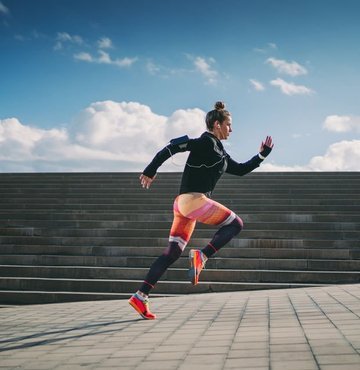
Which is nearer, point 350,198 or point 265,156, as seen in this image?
point 265,156

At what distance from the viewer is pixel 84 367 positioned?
2.29 metres

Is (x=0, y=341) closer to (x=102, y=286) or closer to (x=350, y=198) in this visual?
(x=102, y=286)

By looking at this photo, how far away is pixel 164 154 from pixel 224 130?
67 centimetres

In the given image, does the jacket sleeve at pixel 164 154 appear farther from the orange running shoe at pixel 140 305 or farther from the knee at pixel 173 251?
the orange running shoe at pixel 140 305

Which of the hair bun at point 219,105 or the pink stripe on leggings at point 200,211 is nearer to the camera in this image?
the pink stripe on leggings at point 200,211

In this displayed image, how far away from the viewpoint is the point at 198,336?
2979 millimetres

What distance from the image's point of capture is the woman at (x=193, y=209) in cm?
381

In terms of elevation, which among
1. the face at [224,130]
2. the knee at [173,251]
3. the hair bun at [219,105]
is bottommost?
the knee at [173,251]

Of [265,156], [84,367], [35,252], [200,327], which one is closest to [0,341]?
[84,367]

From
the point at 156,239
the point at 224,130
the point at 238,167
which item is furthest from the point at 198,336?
the point at 156,239

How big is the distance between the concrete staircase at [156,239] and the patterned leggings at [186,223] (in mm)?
2665

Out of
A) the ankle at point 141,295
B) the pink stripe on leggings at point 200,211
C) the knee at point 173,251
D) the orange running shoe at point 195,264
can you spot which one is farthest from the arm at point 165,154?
the ankle at point 141,295

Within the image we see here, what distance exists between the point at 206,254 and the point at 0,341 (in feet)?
6.13

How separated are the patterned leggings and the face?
0.66 m
